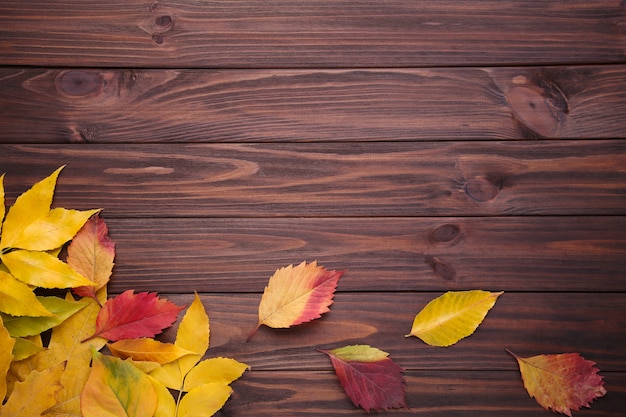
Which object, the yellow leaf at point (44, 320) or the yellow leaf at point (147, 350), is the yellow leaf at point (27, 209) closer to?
the yellow leaf at point (44, 320)

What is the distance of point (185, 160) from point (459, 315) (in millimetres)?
508

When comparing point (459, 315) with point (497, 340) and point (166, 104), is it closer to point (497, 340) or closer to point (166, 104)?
point (497, 340)

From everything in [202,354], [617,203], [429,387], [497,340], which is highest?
[617,203]

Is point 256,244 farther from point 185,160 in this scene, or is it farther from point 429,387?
point 429,387

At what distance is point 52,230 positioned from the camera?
0.89 m

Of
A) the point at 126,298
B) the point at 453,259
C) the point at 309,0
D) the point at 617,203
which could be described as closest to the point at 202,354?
the point at 126,298

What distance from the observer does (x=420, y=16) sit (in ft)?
3.12

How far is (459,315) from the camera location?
904 millimetres

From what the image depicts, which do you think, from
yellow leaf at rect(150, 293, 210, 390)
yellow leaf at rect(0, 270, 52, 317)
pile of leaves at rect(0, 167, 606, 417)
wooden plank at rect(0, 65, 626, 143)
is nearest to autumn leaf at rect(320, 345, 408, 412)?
pile of leaves at rect(0, 167, 606, 417)

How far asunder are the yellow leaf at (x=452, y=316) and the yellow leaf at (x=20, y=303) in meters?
0.57

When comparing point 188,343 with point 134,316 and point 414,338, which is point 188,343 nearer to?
point 134,316

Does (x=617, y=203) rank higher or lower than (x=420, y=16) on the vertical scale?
lower

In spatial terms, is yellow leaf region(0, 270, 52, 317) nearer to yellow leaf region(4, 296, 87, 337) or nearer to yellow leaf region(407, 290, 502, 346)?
yellow leaf region(4, 296, 87, 337)

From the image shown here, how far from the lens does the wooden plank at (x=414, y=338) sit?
35.7 inches
